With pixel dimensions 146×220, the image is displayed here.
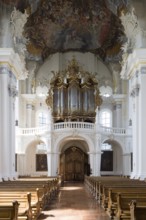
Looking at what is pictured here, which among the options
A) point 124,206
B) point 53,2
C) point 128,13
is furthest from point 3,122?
point 124,206

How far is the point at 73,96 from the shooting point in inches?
1544

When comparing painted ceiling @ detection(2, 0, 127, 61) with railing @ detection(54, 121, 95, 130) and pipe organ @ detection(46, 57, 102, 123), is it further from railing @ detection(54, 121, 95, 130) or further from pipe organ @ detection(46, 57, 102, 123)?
railing @ detection(54, 121, 95, 130)

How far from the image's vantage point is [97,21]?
3497cm

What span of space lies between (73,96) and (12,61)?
1373 centimetres

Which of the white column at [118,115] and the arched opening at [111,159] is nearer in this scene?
the arched opening at [111,159]

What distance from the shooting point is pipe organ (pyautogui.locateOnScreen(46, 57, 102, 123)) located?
127 ft

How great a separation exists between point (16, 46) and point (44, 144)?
15389 mm

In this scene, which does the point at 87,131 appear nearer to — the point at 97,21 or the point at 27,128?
the point at 27,128

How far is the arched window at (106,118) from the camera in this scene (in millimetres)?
41469

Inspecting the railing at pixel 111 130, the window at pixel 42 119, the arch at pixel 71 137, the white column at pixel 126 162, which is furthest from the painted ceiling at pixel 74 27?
the white column at pixel 126 162

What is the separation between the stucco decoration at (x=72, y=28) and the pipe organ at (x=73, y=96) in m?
2.01

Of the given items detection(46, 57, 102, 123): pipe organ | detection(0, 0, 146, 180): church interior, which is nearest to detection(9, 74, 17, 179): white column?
detection(0, 0, 146, 180): church interior

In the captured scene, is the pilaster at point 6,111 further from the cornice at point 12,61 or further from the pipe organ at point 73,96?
the pipe organ at point 73,96

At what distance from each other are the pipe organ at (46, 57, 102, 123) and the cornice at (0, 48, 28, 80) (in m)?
10.1
